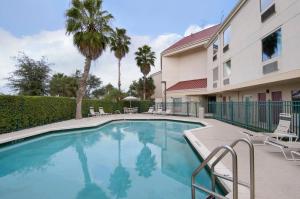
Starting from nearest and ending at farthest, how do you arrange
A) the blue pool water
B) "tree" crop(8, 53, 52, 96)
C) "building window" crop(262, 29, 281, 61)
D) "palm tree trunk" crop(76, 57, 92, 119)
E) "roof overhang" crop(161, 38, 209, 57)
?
the blue pool water
"building window" crop(262, 29, 281, 61)
"palm tree trunk" crop(76, 57, 92, 119)
"tree" crop(8, 53, 52, 96)
"roof overhang" crop(161, 38, 209, 57)

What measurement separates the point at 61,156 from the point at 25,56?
22.4 meters

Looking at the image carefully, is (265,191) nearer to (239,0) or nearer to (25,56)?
(239,0)

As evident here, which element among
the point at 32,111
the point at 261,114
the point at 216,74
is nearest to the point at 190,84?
the point at 216,74

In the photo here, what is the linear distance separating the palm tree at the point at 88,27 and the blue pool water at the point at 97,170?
10685 millimetres

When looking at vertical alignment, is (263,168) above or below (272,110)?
below

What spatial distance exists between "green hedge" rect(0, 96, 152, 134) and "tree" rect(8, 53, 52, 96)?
753 centimetres

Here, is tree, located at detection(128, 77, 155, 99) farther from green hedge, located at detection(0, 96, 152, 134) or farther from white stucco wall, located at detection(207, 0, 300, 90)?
white stucco wall, located at detection(207, 0, 300, 90)

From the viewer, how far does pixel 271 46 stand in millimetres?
11812

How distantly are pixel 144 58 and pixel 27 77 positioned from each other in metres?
17.9

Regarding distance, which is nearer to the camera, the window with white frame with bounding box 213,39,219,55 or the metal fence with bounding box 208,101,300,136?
the metal fence with bounding box 208,101,300,136

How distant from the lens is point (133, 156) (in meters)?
8.90

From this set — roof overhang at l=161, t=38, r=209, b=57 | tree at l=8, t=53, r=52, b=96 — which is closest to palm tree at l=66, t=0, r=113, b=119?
tree at l=8, t=53, r=52, b=96

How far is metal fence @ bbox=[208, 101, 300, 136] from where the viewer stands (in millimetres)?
9164

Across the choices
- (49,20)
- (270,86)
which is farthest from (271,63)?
(49,20)
